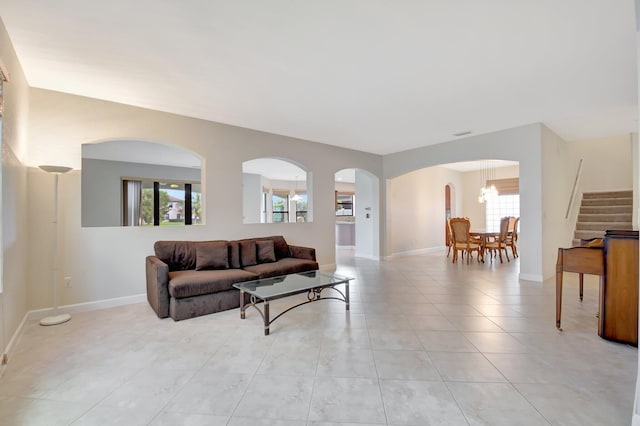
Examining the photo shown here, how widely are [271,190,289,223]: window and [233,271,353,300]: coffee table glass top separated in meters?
7.75

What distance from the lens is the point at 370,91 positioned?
3373 mm

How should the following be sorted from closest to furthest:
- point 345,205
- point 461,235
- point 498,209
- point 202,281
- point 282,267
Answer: point 202,281 → point 282,267 → point 461,235 → point 498,209 → point 345,205

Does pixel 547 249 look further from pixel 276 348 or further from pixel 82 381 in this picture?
pixel 82 381

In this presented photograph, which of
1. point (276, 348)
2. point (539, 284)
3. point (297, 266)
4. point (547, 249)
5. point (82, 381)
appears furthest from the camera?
point (547, 249)

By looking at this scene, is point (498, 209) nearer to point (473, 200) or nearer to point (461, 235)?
point (473, 200)

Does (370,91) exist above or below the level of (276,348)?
above

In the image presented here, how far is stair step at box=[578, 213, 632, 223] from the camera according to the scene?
6.13 metres

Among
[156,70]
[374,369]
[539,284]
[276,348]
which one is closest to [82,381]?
[276,348]

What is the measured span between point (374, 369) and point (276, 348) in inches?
32.8

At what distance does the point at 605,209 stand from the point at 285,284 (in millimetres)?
7732

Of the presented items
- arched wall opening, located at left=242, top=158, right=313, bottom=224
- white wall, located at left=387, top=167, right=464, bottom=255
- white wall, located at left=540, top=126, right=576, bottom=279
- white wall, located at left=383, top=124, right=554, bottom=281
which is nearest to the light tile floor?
white wall, located at left=383, top=124, right=554, bottom=281

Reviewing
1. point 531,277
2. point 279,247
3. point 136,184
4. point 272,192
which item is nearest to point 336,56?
point 279,247

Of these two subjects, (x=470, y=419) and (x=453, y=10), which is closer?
(x=470, y=419)

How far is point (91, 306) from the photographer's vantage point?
3428 mm
